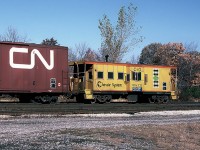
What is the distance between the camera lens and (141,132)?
13.1m

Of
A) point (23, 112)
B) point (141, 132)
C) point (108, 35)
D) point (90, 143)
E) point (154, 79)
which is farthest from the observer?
point (108, 35)

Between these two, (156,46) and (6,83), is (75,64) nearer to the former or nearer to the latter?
(6,83)

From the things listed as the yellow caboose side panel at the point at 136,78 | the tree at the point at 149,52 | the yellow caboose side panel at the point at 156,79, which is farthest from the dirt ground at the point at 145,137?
the tree at the point at 149,52

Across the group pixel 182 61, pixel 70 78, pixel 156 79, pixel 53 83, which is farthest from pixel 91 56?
pixel 53 83

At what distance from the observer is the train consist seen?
944 inches

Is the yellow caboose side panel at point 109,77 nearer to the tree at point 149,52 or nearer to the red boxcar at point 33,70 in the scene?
the red boxcar at point 33,70

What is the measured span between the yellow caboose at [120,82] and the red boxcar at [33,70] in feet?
7.74

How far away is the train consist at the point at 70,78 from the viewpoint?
2397 centimetres

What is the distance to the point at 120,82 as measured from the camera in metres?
29.9

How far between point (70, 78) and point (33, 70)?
456 cm

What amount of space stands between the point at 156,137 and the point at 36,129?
3970 mm

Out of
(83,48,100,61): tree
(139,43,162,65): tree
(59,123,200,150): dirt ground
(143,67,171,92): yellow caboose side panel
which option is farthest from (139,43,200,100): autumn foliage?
(59,123,200,150): dirt ground

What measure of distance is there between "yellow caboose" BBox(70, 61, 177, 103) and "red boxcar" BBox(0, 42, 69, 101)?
2.36 metres

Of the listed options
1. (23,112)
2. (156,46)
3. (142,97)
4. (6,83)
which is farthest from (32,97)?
(156,46)
